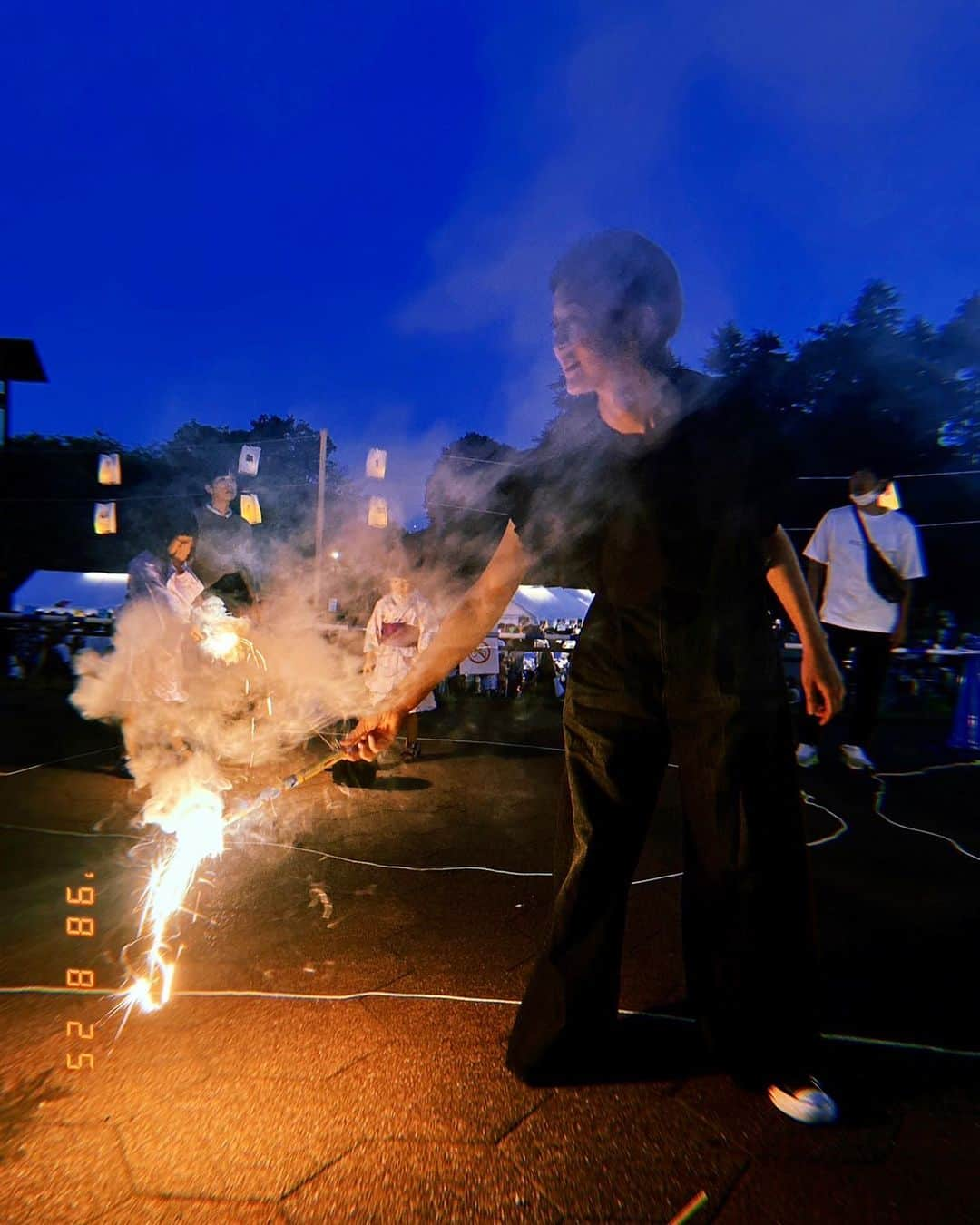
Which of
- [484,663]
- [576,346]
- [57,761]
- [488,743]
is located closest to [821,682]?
[576,346]

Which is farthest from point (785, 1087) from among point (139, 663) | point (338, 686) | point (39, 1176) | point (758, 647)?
point (338, 686)

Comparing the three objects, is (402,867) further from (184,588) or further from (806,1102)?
(184,588)

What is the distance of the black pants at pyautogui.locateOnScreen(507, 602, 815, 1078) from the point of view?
1.95 m

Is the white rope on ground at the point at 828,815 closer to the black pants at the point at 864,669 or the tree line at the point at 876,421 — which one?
the black pants at the point at 864,669

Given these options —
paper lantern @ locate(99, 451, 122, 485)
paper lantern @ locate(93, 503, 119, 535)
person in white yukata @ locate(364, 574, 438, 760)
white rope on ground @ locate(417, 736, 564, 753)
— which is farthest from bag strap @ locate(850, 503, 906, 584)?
paper lantern @ locate(93, 503, 119, 535)

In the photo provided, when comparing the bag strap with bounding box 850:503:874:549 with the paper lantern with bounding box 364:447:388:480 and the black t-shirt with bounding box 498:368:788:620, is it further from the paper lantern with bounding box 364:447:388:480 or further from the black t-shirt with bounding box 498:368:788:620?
the paper lantern with bounding box 364:447:388:480

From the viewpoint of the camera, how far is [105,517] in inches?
915

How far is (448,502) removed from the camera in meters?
21.5

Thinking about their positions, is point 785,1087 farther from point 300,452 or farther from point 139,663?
point 300,452

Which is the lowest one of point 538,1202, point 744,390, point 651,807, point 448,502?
point 538,1202

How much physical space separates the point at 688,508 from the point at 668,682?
437 millimetres

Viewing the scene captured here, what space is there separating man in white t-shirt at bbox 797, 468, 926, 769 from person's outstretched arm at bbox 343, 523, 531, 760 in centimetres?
436

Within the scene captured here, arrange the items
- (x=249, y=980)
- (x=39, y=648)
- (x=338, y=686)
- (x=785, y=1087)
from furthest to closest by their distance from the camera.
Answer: (x=39, y=648) → (x=338, y=686) → (x=249, y=980) → (x=785, y=1087)

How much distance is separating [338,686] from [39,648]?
10792mm
